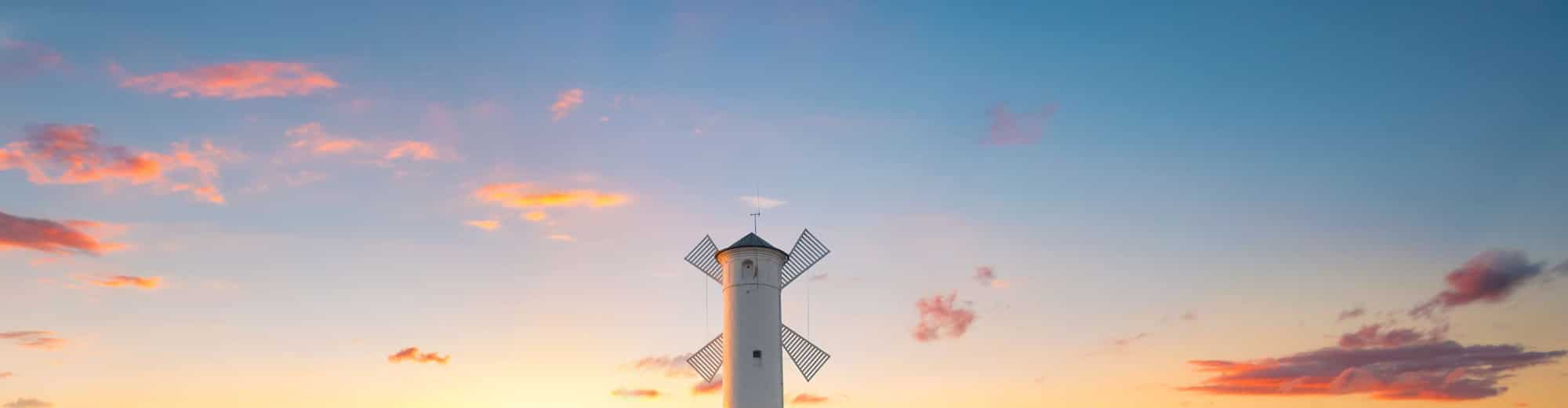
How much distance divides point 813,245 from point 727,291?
17.3 ft

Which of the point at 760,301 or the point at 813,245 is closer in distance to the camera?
the point at 760,301

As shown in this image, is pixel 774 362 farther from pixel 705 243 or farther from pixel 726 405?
pixel 705 243

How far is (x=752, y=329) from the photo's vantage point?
44.5m

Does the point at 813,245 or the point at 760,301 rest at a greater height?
the point at 813,245

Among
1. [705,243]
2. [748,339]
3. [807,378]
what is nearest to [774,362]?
[748,339]

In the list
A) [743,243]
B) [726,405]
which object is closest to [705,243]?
[743,243]

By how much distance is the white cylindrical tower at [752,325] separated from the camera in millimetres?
43875

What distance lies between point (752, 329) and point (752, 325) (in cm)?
14

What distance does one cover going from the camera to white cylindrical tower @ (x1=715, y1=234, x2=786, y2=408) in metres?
43.9

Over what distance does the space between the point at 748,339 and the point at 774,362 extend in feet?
4.13

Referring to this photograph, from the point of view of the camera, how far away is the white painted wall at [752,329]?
4384 centimetres

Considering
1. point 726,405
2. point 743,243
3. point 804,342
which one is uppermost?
point 743,243

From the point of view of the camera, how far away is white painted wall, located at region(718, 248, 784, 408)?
43844 millimetres

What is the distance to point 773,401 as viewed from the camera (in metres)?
43.9
